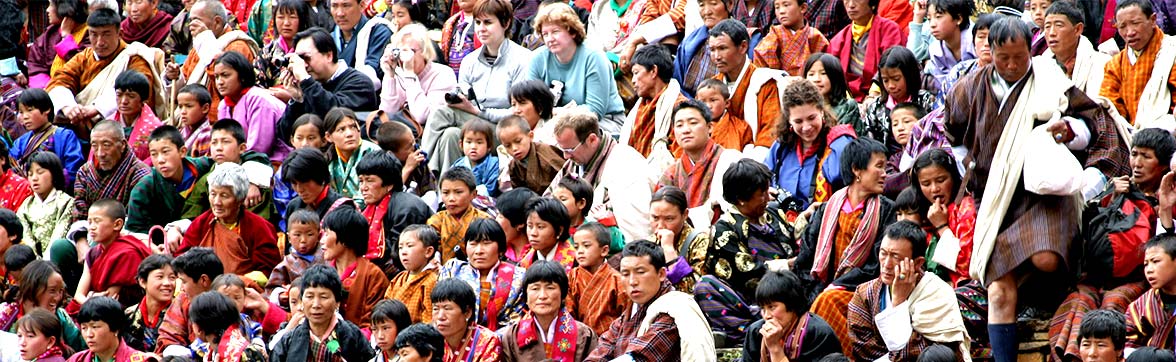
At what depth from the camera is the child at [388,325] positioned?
8812mm

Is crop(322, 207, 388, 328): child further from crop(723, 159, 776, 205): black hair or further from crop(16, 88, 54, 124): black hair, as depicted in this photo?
crop(16, 88, 54, 124): black hair

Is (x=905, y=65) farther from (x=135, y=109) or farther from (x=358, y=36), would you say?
(x=135, y=109)

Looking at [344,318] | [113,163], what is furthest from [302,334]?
[113,163]

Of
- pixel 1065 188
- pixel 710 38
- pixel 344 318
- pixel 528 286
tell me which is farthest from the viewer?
pixel 710 38

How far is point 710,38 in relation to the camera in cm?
1114

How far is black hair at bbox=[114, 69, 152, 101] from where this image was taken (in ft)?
40.1

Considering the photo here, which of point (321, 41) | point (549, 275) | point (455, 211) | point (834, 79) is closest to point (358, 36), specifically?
point (321, 41)

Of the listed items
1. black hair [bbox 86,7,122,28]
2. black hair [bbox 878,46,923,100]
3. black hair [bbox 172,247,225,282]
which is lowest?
black hair [bbox 86,7,122,28]

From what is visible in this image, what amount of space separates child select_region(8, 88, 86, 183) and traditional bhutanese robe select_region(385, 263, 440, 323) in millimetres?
3416

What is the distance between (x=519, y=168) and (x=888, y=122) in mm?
1897

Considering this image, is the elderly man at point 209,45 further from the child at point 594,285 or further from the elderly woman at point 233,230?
the child at point 594,285

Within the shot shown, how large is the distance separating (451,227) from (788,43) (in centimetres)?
261

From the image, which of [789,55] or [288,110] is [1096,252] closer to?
[789,55]

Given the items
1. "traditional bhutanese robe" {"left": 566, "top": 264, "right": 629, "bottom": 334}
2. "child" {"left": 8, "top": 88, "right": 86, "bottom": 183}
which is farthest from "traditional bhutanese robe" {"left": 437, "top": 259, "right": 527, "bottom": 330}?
"child" {"left": 8, "top": 88, "right": 86, "bottom": 183}
